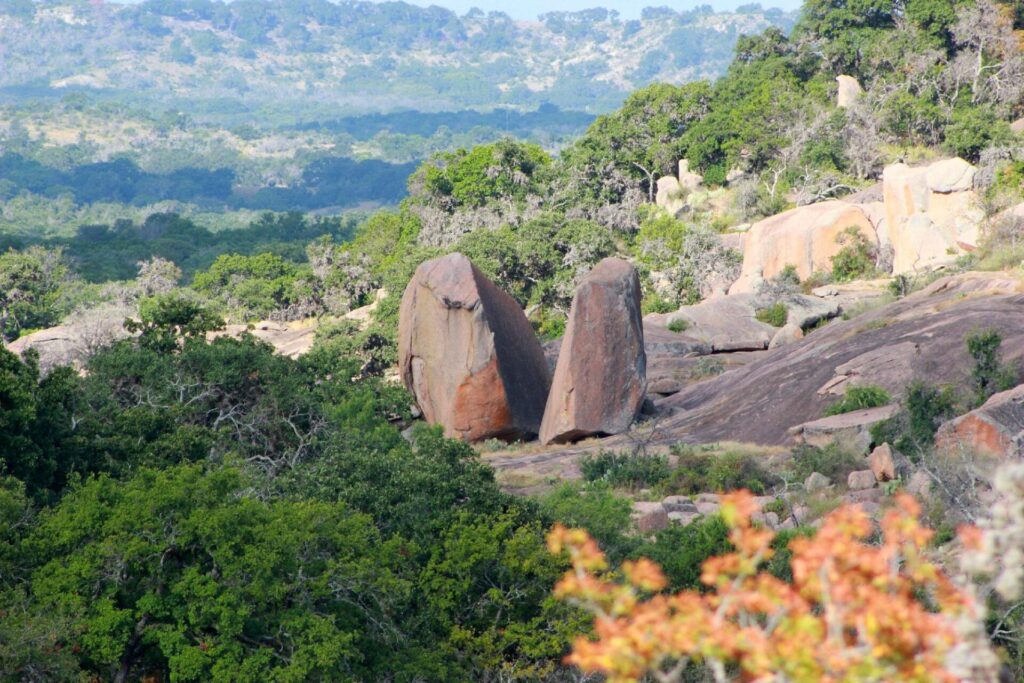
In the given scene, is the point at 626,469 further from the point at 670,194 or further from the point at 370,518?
the point at 670,194

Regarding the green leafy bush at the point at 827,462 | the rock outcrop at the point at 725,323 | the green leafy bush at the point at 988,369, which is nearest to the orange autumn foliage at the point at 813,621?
the green leafy bush at the point at 827,462

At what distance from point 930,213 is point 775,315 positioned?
8003 millimetres

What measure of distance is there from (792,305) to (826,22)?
106 ft

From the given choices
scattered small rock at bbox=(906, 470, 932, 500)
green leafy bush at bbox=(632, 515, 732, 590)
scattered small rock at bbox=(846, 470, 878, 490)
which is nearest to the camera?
green leafy bush at bbox=(632, 515, 732, 590)

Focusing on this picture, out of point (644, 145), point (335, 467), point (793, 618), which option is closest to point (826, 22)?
point (644, 145)

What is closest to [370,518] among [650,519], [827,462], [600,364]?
[650,519]

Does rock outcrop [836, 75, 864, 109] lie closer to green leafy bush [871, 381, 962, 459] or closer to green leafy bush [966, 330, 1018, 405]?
green leafy bush [966, 330, 1018, 405]

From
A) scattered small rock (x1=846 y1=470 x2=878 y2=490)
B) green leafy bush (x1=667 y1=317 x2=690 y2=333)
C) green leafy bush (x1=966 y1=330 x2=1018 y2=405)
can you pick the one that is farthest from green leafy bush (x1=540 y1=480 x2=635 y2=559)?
green leafy bush (x1=667 y1=317 x2=690 y2=333)

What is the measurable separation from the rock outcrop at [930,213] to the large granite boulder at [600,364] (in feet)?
49.9

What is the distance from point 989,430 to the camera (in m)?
17.5

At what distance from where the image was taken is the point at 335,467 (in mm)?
16125

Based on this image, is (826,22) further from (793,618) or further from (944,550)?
(793,618)

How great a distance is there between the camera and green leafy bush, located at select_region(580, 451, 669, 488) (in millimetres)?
20031

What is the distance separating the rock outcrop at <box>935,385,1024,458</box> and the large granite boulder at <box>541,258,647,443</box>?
260 inches
